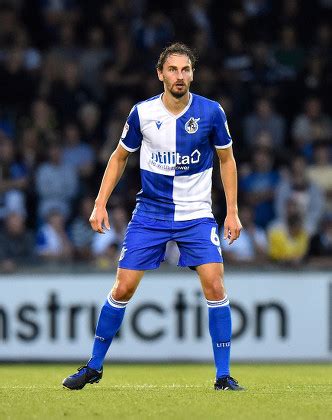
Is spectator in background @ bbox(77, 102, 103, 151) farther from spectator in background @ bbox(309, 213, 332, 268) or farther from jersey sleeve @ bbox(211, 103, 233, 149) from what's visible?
jersey sleeve @ bbox(211, 103, 233, 149)

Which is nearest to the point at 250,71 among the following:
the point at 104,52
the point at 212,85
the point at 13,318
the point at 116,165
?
the point at 212,85

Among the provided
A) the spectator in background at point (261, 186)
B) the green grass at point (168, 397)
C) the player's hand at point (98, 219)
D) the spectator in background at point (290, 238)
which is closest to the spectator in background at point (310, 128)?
the spectator in background at point (261, 186)

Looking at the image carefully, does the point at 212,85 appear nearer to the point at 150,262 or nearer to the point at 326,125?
the point at 326,125

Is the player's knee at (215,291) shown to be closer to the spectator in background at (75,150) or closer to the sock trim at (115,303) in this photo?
the sock trim at (115,303)

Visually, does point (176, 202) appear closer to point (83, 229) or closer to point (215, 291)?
point (215, 291)

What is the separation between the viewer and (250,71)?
54.5ft

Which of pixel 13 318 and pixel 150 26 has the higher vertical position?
pixel 150 26

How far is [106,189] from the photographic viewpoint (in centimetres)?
806

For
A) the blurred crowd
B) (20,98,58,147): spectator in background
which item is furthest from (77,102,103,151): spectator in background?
(20,98,58,147): spectator in background

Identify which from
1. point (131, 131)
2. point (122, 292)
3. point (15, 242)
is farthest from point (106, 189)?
point (15, 242)

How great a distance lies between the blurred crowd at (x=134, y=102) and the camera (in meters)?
14.0

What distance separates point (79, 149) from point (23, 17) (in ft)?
9.10

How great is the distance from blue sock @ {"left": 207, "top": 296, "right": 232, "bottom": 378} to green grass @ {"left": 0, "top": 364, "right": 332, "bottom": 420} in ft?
0.61

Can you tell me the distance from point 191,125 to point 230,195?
53 centimetres
